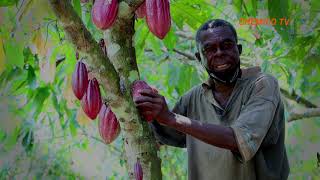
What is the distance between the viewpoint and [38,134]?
164 inches

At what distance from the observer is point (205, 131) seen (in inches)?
43.3

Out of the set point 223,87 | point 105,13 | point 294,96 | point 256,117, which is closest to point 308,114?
point 294,96

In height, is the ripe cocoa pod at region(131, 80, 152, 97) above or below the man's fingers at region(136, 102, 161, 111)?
above

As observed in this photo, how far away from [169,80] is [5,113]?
1900 millimetres

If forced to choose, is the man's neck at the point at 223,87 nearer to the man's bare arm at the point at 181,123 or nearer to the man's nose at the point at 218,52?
the man's nose at the point at 218,52

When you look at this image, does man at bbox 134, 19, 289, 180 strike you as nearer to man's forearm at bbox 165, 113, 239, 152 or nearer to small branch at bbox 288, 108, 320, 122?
man's forearm at bbox 165, 113, 239, 152

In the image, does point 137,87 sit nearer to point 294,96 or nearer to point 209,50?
point 209,50

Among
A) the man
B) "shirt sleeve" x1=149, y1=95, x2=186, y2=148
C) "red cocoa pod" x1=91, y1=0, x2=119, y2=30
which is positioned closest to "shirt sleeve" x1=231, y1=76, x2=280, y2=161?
the man

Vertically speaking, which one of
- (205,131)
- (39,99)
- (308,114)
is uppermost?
(39,99)

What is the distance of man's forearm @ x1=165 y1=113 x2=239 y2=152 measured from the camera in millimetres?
1034

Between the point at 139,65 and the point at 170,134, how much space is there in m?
1.68

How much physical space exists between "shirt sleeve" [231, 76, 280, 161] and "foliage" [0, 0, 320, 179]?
15 centimetres

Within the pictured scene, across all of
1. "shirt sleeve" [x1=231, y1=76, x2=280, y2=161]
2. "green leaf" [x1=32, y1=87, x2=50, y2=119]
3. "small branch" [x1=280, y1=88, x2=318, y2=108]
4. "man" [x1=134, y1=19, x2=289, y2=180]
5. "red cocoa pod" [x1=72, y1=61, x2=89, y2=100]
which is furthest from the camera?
"small branch" [x1=280, y1=88, x2=318, y2=108]

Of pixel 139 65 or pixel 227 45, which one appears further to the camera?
pixel 139 65
